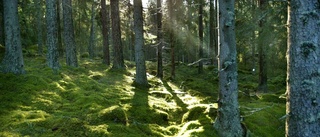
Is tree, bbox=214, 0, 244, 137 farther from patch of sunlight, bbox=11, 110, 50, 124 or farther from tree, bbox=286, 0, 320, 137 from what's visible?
patch of sunlight, bbox=11, 110, 50, 124

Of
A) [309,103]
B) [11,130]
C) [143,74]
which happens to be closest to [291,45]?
[309,103]

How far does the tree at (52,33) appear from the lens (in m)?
11.7

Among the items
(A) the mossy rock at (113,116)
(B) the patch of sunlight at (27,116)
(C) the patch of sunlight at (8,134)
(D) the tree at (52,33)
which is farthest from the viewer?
(D) the tree at (52,33)

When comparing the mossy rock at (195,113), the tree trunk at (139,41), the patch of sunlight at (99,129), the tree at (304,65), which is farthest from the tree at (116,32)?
the tree at (304,65)

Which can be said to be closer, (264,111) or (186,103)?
(264,111)

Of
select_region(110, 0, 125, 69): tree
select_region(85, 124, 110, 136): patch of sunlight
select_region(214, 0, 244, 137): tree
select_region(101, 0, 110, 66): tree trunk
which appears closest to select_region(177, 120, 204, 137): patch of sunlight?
select_region(214, 0, 244, 137): tree

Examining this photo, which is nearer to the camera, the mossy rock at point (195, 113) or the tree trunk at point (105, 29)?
the mossy rock at point (195, 113)

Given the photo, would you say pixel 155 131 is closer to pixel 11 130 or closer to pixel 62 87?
pixel 11 130

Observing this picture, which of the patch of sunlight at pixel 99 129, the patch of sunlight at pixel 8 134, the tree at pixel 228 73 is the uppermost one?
the tree at pixel 228 73

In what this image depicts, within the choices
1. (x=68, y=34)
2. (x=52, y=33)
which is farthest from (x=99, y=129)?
(x=68, y=34)

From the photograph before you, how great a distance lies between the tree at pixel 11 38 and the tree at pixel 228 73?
671cm

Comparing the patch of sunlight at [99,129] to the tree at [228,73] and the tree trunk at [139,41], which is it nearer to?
the tree at [228,73]

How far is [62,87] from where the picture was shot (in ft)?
30.5

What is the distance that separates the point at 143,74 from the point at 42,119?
7.08 m
